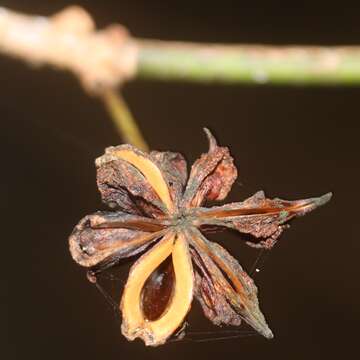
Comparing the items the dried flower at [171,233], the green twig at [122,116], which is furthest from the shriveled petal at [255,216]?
the green twig at [122,116]

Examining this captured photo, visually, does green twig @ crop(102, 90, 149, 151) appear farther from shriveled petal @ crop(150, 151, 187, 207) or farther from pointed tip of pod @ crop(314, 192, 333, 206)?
pointed tip of pod @ crop(314, 192, 333, 206)

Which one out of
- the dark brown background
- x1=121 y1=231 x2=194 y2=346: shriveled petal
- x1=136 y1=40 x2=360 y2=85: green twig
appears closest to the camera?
x1=136 y1=40 x2=360 y2=85: green twig

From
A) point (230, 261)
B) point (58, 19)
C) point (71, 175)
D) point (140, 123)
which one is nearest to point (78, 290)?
point (71, 175)

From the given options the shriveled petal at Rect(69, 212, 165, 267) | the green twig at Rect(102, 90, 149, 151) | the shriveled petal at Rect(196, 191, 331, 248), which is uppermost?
the green twig at Rect(102, 90, 149, 151)

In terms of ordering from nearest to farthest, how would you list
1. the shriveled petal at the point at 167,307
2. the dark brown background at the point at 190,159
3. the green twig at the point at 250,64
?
the green twig at the point at 250,64 → the shriveled petal at the point at 167,307 → the dark brown background at the point at 190,159

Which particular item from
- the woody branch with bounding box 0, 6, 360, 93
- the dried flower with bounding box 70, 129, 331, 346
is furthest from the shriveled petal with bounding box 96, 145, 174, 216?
the woody branch with bounding box 0, 6, 360, 93

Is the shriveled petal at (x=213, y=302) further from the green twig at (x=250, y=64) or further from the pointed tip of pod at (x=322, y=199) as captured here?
the green twig at (x=250, y=64)

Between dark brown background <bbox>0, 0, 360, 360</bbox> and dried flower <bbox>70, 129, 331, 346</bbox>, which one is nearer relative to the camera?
dried flower <bbox>70, 129, 331, 346</bbox>
